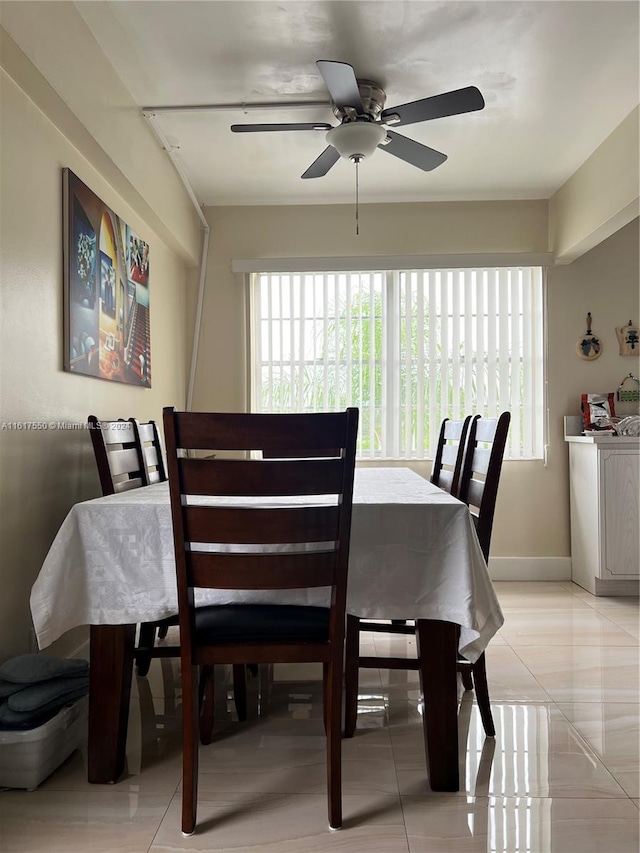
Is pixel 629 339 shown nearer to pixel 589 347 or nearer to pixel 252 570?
pixel 589 347

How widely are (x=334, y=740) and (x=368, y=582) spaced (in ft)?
1.27

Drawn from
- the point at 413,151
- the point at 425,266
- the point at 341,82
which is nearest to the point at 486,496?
the point at 341,82

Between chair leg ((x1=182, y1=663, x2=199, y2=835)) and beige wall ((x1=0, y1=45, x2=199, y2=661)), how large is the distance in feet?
2.81

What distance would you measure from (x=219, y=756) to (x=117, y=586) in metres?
0.65

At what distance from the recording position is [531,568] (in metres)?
4.31

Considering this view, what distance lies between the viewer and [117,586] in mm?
1681

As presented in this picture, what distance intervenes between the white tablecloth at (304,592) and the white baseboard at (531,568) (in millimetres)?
2792

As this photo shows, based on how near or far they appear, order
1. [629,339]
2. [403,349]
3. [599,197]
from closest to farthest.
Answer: [599,197], [629,339], [403,349]

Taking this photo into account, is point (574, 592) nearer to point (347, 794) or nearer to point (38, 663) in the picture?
point (347, 794)

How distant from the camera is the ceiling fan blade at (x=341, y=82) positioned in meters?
2.20

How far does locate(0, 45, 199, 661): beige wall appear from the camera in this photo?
6.64ft

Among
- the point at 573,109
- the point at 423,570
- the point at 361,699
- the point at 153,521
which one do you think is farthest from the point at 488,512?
the point at 573,109

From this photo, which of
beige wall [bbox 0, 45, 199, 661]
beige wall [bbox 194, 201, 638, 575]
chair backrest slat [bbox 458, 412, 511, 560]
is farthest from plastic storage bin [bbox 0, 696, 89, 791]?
beige wall [bbox 194, 201, 638, 575]

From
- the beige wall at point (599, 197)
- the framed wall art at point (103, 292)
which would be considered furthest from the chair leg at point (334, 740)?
the beige wall at point (599, 197)
